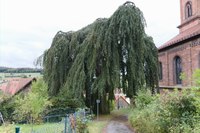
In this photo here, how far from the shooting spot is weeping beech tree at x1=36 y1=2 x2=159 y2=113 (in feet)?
48.9

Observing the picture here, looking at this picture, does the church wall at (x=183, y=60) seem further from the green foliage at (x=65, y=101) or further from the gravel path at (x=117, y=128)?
the green foliage at (x=65, y=101)

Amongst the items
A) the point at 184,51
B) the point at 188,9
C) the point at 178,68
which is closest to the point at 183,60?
the point at 184,51

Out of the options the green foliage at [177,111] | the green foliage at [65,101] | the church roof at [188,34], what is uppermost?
the church roof at [188,34]

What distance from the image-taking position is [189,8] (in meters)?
23.1

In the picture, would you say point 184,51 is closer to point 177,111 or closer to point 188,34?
point 188,34

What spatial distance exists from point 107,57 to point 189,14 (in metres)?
16.7

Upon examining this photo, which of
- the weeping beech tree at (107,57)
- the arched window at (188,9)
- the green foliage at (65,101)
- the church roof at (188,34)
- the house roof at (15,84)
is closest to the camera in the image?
the weeping beech tree at (107,57)

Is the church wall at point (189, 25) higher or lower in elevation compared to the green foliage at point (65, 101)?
higher

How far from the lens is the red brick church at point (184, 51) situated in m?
17.4

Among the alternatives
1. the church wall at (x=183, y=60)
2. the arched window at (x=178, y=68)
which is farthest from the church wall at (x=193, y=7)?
the arched window at (x=178, y=68)

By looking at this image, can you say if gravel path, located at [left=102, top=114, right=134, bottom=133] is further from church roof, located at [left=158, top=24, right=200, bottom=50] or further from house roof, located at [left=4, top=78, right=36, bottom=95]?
house roof, located at [left=4, top=78, right=36, bottom=95]

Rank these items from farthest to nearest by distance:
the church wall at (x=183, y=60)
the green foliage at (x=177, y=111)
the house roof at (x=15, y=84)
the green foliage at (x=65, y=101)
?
the house roof at (x=15, y=84)
the church wall at (x=183, y=60)
the green foliage at (x=65, y=101)
the green foliage at (x=177, y=111)

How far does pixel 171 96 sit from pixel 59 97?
12.0 meters

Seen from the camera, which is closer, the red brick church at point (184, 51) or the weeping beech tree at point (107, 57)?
the weeping beech tree at point (107, 57)
